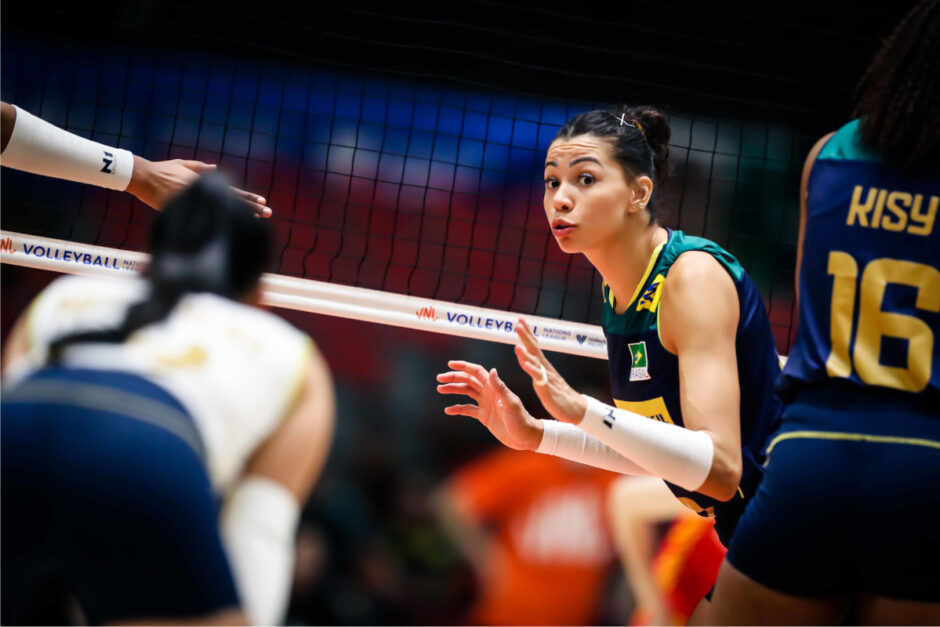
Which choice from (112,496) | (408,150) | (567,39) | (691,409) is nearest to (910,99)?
(691,409)

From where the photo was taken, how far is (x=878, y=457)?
1.95 metres

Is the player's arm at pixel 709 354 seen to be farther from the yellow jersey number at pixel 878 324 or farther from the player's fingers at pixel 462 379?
Result: the player's fingers at pixel 462 379

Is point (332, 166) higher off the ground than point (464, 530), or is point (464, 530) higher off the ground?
point (332, 166)

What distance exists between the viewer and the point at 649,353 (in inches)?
109

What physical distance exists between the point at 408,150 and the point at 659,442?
4.85 m

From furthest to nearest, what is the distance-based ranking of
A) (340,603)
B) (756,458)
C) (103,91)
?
(103,91), (340,603), (756,458)

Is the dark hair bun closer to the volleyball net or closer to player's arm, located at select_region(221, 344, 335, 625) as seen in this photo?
player's arm, located at select_region(221, 344, 335, 625)

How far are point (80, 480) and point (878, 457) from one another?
4.79 feet

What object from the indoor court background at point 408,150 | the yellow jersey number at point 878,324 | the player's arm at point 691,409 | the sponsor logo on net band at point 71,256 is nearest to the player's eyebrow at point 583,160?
the player's arm at point 691,409

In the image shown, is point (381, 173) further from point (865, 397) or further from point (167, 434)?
point (167, 434)

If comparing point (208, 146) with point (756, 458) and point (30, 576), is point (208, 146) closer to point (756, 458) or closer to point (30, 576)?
point (756, 458)

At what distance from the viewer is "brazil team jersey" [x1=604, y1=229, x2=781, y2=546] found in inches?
107

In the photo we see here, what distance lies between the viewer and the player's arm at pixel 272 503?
1754 mm

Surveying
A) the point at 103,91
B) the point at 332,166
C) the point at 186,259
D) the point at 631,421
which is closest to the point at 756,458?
the point at 631,421
